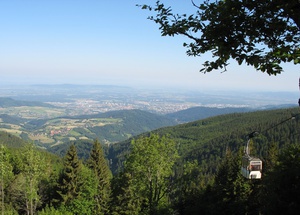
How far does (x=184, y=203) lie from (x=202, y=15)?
3542cm

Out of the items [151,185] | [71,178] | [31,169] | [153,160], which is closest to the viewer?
[153,160]

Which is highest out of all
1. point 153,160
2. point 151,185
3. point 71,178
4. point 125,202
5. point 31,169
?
point 153,160

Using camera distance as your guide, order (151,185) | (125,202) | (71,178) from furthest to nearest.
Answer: (71,178), (125,202), (151,185)

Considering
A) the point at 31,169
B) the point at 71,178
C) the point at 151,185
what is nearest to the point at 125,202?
the point at 71,178

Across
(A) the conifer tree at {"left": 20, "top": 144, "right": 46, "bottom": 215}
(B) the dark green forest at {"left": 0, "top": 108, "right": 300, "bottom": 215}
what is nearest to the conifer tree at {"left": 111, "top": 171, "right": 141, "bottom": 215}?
(B) the dark green forest at {"left": 0, "top": 108, "right": 300, "bottom": 215}

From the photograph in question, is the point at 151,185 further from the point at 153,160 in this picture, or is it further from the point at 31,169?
the point at 31,169

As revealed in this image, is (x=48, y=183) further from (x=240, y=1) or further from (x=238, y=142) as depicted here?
(x=238, y=142)

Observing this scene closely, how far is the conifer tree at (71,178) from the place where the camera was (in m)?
36.8

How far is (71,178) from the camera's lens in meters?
37.2

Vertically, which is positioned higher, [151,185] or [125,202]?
[151,185]

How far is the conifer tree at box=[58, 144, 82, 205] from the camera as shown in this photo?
121ft

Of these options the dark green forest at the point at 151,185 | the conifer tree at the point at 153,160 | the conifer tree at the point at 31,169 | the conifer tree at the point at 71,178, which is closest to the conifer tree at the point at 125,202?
the dark green forest at the point at 151,185

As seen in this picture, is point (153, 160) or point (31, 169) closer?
point (153, 160)

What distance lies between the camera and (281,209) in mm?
23594
